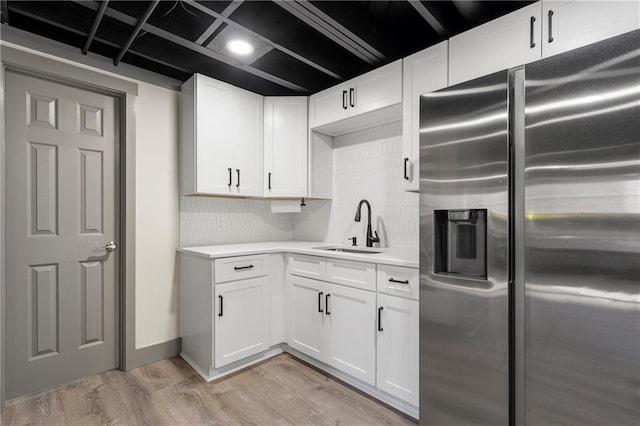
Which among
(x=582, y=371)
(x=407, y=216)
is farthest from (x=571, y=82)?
(x=407, y=216)

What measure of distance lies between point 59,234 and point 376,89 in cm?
253

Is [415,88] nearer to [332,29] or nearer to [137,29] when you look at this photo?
[332,29]

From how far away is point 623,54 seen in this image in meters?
1.11

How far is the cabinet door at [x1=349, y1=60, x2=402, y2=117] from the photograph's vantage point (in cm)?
222

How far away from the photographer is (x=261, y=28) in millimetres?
2016

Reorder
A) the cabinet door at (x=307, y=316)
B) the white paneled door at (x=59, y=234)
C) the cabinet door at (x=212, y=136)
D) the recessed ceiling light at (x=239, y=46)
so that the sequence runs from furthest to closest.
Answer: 1. the cabinet door at (x=212, y=136)
2. the cabinet door at (x=307, y=316)
3. the recessed ceiling light at (x=239, y=46)
4. the white paneled door at (x=59, y=234)

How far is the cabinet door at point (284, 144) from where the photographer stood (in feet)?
9.62

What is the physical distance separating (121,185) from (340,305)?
6.35 ft

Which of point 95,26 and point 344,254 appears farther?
point 344,254

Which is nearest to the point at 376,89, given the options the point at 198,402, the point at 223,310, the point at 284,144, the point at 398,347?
the point at 284,144

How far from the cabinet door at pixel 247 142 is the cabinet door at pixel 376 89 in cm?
90

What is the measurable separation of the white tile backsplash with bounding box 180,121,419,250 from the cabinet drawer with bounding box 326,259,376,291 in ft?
2.23

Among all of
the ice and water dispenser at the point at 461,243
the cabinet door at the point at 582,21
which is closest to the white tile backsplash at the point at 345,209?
the ice and water dispenser at the point at 461,243

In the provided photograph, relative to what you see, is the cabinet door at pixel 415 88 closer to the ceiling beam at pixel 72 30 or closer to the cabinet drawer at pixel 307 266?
the cabinet drawer at pixel 307 266
